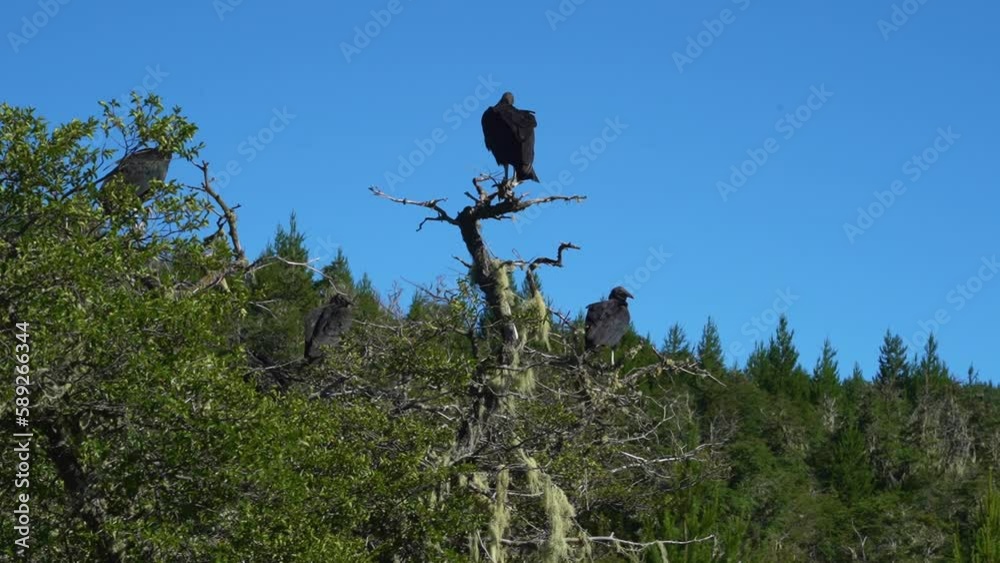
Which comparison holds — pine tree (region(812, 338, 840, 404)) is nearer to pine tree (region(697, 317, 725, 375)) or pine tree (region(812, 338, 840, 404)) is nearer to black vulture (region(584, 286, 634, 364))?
pine tree (region(697, 317, 725, 375))

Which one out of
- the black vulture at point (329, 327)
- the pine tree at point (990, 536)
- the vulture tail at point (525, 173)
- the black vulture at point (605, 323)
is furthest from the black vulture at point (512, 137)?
the pine tree at point (990, 536)

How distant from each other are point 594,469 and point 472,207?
7.63 ft

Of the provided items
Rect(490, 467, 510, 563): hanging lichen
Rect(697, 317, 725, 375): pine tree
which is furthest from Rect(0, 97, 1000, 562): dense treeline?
Rect(697, 317, 725, 375): pine tree

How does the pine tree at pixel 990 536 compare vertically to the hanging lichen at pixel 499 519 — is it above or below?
above

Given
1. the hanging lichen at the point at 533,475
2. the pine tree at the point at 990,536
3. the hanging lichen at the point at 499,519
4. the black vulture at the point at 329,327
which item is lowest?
the hanging lichen at the point at 499,519

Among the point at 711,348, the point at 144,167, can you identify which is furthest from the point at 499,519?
the point at 711,348

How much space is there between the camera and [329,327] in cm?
1153

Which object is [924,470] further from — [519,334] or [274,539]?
[274,539]

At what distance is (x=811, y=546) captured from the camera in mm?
25031

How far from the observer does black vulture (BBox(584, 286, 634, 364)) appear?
11.4m

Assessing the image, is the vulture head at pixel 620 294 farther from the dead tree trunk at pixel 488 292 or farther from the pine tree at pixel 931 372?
the pine tree at pixel 931 372

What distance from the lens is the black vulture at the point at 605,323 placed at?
11.4 m

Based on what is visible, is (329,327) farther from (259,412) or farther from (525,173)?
(259,412)

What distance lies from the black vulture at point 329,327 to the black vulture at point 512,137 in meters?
1.88
